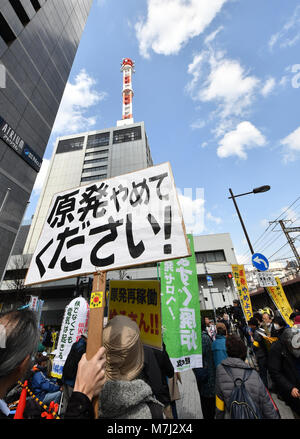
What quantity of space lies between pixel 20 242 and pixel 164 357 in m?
56.2

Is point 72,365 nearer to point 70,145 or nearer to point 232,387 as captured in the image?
point 232,387

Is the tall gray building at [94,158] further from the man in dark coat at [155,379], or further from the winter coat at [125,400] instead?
the winter coat at [125,400]

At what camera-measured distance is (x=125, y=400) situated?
123 centimetres

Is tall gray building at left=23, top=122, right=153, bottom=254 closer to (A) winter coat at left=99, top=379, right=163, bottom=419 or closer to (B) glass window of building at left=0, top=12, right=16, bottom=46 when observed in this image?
(B) glass window of building at left=0, top=12, right=16, bottom=46

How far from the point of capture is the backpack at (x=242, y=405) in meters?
1.81

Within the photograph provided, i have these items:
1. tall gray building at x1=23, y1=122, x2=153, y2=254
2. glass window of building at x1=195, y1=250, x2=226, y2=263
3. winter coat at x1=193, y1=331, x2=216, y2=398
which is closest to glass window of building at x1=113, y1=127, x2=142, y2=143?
tall gray building at x1=23, y1=122, x2=153, y2=254

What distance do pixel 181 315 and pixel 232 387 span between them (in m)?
1.65

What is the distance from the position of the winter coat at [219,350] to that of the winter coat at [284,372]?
82 centimetres

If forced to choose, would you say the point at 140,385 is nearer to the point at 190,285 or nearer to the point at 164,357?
the point at 164,357

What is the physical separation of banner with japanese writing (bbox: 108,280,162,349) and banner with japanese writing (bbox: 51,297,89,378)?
213 cm

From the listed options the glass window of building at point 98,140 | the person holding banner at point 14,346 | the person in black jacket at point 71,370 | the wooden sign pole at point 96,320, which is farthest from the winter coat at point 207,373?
the glass window of building at point 98,140

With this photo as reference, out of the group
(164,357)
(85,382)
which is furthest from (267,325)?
(85,382)

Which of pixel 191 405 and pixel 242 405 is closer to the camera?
pixel 242 405

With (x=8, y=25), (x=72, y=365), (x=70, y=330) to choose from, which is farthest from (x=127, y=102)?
(x=72, y=365)
